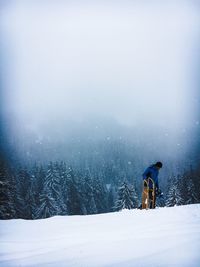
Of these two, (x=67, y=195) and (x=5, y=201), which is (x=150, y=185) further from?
(x=67, y=195)

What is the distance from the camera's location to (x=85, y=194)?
59.2 metres

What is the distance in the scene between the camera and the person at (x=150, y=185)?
13.6m

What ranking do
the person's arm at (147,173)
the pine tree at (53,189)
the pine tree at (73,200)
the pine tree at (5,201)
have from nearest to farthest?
the person's arm at (147,173) → the pine tree at (5,201) → the pine tree at (53,189) → the pine tree at (73,200)

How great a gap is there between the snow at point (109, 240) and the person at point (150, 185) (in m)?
1.57

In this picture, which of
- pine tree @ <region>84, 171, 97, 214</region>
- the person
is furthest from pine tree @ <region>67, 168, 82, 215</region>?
the person

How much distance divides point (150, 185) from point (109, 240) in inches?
234

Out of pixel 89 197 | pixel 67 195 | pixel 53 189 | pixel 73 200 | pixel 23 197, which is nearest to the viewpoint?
pixel 23 197

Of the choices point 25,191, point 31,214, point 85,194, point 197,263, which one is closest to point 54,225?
point 197,263

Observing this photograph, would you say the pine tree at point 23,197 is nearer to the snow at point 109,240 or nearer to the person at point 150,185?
the person at point 150,185

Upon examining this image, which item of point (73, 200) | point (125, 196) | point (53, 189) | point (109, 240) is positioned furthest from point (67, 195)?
point (109, 240)

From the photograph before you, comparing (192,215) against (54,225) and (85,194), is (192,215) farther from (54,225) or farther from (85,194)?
(85,194)

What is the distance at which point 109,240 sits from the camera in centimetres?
816

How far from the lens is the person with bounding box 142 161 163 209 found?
1362 cm

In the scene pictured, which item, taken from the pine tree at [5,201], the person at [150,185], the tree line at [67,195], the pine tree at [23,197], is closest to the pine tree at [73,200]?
the tree line at [67,195]
